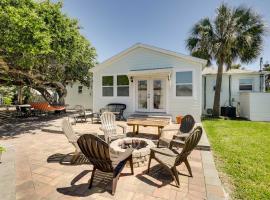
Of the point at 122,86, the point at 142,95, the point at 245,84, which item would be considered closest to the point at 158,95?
the point at 142,95

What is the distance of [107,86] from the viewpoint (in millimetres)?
13320

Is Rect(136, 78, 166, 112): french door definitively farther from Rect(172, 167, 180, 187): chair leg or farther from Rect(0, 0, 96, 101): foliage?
Rect(172, 167, 180, 187): chair leg

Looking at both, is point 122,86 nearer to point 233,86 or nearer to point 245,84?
point 233,86

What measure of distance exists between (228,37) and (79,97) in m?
18.0

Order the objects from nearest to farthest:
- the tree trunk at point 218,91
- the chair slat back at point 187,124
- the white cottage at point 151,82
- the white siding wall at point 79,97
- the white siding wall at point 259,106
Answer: the chair slat back at point 187,124 < the white cottage at point 151,82 < the white siding wall at point 259,106 < the tree trunk at point 218,91 < the white siding wall at point 79,97

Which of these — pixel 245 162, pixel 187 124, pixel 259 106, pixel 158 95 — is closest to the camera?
pixel 245 162

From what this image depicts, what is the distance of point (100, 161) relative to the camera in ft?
10.8

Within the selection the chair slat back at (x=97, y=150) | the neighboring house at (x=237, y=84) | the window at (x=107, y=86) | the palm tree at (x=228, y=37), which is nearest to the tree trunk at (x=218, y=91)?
the palm tree at (x=228, y=37)

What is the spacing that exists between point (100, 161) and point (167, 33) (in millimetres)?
15094

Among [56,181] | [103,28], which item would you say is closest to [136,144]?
[56,181]

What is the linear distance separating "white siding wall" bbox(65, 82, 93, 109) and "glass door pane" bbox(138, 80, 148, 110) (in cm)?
1120

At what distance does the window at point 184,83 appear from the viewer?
1088 centimetres

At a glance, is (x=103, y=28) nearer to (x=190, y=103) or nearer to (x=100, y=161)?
(x=190, y=103)

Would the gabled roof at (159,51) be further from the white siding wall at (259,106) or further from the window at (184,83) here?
the white siding wall at (259,106)
